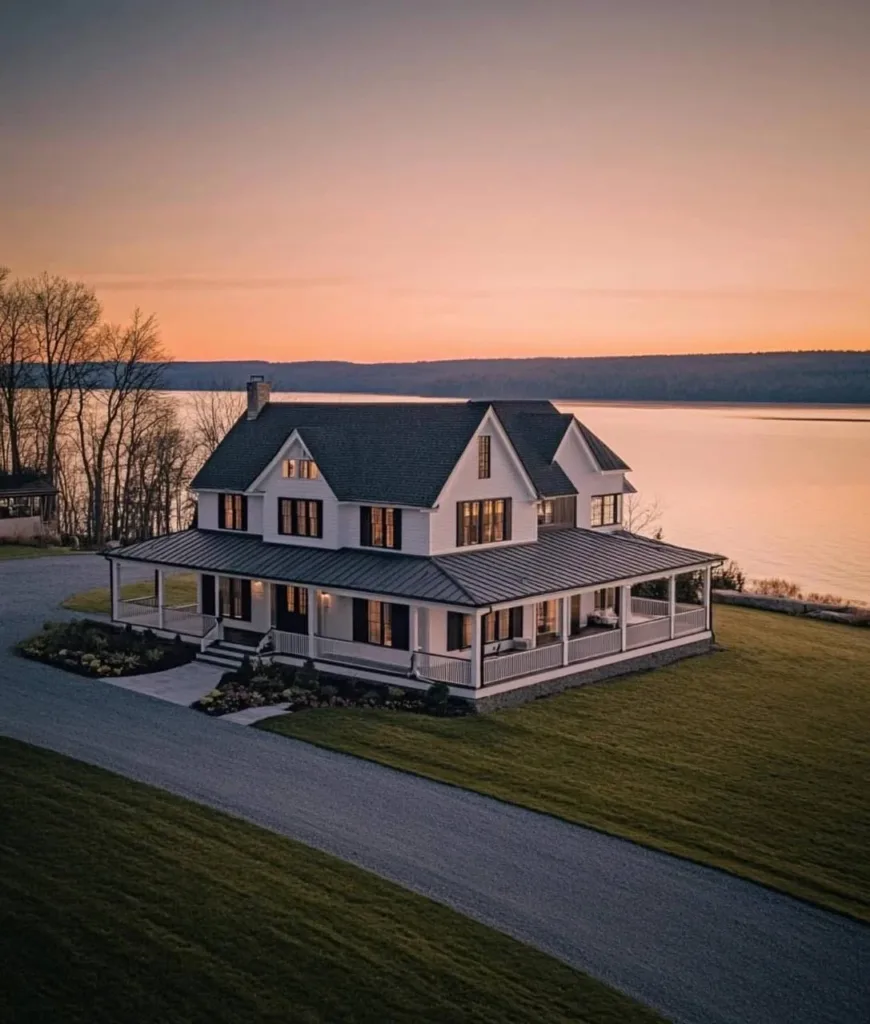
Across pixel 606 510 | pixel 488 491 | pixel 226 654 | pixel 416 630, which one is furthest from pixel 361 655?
pixel 606 510

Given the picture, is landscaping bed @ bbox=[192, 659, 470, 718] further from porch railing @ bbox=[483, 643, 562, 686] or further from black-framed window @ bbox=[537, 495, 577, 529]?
black-framed window @ bbox=[537, 495, 577, 529]

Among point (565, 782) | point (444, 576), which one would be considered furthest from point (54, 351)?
point (565, 782)

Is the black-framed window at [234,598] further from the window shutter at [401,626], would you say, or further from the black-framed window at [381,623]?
the window shutter at [401,626]

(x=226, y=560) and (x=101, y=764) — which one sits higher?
(x=226, y=560)

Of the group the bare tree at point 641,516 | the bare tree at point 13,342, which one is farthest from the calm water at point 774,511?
the bare tree at point 13,342

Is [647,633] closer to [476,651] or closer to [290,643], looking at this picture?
[476,651]

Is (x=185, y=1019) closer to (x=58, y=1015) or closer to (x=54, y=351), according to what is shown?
(x=58, y=1015)
